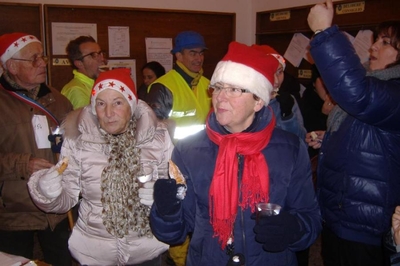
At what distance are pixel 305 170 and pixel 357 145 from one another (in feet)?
1.41

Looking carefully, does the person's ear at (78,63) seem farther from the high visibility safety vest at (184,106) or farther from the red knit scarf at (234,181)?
the red knit scarf at (234,181)

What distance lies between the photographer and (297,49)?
16.6 feet

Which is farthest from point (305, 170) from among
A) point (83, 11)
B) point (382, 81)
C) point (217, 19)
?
point (217, 19)

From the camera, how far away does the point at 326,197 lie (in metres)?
2.09

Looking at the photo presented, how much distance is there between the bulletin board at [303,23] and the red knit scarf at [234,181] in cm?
312

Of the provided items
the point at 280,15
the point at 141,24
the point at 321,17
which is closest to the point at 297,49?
the point at 280,15

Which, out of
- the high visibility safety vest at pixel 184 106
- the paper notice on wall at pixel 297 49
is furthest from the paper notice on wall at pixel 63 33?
the paper notice on wall at pixel 297 49

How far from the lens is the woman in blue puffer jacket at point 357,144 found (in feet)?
5.62

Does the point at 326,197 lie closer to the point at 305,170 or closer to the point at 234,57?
the point at 305,170

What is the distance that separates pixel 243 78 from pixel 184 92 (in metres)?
1.55

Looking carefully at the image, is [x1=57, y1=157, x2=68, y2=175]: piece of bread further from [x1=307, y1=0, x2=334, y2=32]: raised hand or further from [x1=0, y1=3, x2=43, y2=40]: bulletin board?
[x1=0, y1=3, x2=43, y2=40]: bulletin board

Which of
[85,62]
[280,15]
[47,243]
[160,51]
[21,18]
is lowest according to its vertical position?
[47,243]

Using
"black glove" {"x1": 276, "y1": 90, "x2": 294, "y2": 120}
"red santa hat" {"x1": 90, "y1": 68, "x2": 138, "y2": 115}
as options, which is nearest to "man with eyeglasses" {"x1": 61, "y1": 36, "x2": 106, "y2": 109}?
"red santa hat" {"x1": 90, "y1": 68, "x2": 138, "y2": 115}

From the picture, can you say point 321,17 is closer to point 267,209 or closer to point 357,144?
point 357,144
